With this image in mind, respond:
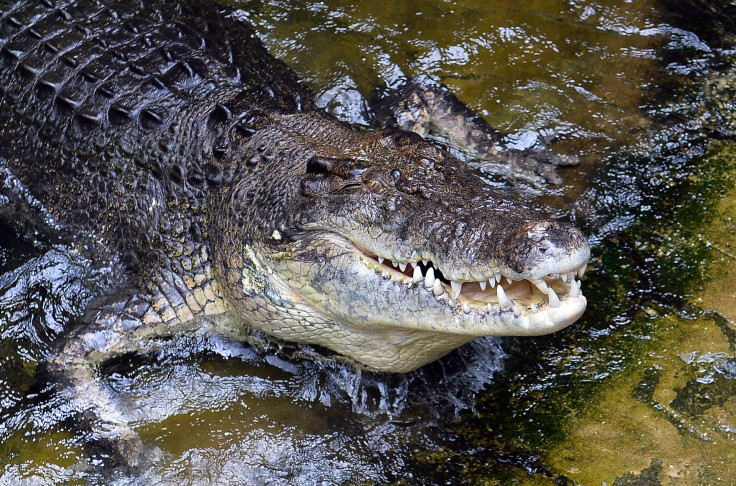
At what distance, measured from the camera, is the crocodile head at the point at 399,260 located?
274 cm

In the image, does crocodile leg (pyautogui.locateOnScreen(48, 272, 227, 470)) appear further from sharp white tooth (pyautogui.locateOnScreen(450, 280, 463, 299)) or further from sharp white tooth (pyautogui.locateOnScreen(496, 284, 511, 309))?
sharp white tooth (pyautogui.locateOnScreen(496, 284, 511, 309))

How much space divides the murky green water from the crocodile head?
1.19 feet

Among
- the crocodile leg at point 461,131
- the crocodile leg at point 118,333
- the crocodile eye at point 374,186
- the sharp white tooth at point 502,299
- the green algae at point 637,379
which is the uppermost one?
the crocodile eye at point 374,186

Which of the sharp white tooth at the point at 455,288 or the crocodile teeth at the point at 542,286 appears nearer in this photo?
the crocodile teeth at the point at 542,286

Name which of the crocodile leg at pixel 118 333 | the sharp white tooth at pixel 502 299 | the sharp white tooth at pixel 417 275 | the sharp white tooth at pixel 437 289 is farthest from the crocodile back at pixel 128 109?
the sharp white tooth at pixel 502 299

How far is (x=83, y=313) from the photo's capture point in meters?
4.11

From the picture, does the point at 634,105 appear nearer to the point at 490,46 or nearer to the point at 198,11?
the point at 490,46

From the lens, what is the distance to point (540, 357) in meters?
3.68

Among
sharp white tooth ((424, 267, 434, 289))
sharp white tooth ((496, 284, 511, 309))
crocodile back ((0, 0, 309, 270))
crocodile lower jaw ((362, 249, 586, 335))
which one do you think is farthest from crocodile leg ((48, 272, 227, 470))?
sharp white tooth ((496, 284, 511, 309))

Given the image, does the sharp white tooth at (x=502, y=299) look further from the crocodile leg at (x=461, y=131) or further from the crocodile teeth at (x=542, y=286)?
the crocodile leg at (x=461, y=131)

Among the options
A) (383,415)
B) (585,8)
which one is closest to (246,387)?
(383,415)

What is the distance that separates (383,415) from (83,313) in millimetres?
1725

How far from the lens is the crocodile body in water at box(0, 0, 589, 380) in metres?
2.97

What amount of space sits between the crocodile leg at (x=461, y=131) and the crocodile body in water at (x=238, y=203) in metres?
0.62
